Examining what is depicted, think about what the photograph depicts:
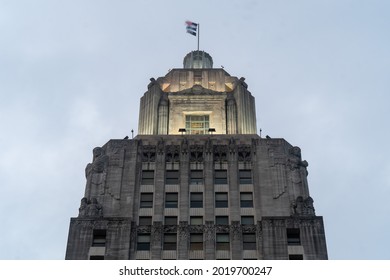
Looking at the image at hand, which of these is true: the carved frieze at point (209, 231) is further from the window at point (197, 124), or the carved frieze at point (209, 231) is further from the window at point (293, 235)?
the window at point (197, 124)

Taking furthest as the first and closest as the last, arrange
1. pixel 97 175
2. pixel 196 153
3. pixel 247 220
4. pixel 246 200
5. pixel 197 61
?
1. pixel 197 61
2. pixel 196 153
3. pixel 97 175
4. pixel 246 200
5. pixel 247 220

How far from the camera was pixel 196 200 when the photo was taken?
72688mm

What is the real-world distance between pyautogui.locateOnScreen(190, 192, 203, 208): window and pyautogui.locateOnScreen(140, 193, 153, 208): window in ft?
13.5

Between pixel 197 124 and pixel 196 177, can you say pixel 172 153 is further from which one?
pixel 197 124

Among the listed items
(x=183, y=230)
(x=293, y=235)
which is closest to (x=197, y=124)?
(x=183, y=230)

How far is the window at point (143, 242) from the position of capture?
68188mm

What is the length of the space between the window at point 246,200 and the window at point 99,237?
549 inches

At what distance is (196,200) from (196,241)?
5244 mm

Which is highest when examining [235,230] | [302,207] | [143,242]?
[302,207]

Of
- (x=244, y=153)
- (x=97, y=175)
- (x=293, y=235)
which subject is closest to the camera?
(x=293, y=235)

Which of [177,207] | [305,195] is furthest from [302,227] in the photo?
[177,207]

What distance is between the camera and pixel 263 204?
71.0m
